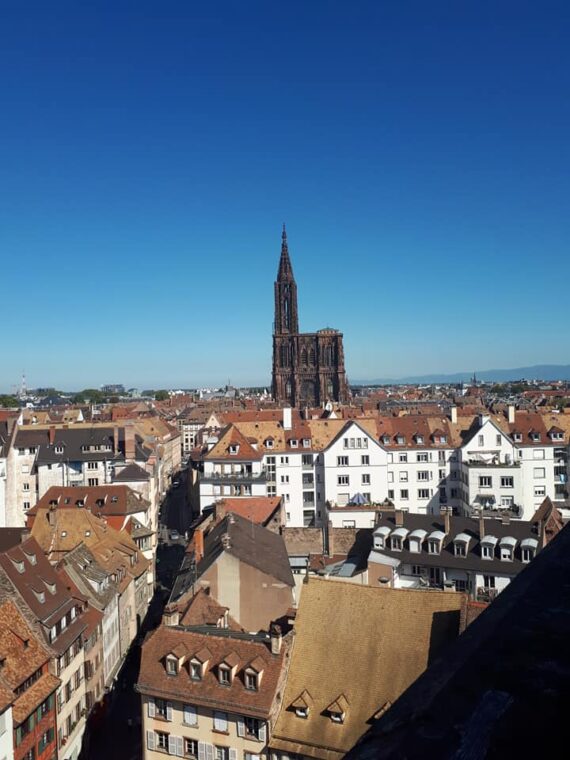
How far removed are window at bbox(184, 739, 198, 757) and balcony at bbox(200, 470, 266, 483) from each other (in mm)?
34201

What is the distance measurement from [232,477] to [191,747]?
113 ft

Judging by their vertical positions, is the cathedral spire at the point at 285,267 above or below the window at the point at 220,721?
above

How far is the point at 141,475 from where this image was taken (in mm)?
66062

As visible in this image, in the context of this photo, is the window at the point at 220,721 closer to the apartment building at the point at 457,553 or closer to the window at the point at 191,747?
the window at the point at 191,747

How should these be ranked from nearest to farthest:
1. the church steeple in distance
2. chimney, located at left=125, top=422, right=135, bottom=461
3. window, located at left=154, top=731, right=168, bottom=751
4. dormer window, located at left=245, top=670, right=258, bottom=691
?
dormer window, located at left=245, top=670, right=258, bottom=691 < window, located at left=154, top=731, right=168, bottom=751 < chimney, located at left=125, top=422, right=135, bottom=461 < the church steeple in distance

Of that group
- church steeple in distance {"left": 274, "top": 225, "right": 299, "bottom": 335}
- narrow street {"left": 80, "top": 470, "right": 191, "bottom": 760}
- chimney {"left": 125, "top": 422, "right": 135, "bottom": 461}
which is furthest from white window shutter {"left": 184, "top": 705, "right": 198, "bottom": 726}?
church steeple in distance {"left": 274, "top": 225, "right": 299, "bottom": 335}

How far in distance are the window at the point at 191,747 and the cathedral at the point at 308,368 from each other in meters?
128

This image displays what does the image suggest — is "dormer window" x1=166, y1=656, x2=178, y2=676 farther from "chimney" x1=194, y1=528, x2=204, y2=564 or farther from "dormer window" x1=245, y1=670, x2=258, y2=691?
"chimney" x1=194, y1=528, x2=204, y2=564

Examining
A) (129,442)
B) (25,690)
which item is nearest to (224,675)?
(25,690)

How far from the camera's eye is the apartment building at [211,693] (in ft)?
78.4

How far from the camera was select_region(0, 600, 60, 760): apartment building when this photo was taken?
82.5ft

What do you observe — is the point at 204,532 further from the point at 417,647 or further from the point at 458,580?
the point at 417,647

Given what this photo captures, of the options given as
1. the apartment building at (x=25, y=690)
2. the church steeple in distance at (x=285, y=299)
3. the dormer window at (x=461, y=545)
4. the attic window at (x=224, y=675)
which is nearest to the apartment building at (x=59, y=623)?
the apartment building at (x=25, y=690)

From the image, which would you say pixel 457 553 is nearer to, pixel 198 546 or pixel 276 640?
pixel 198 546
